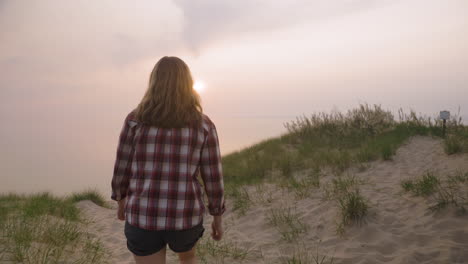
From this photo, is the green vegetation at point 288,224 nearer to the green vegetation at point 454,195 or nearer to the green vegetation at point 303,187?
the green vegetation at point 303,187

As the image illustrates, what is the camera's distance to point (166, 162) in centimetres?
166

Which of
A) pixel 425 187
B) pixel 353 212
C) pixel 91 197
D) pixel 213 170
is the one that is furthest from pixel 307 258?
pixel 91 197

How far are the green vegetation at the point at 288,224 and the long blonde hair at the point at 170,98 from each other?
8.46 feet

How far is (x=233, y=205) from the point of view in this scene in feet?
18.6

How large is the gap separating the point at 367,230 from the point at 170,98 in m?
2.96

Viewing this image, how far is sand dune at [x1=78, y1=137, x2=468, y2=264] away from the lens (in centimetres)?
313

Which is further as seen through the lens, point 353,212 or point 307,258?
point 353,212

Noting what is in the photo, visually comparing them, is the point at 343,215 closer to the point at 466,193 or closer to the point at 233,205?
the point at 466,193

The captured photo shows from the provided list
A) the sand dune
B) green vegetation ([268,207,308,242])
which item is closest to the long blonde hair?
the sand dune

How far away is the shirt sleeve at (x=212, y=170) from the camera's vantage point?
1.78m

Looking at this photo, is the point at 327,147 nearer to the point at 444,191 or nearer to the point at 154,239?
the point at 444,191

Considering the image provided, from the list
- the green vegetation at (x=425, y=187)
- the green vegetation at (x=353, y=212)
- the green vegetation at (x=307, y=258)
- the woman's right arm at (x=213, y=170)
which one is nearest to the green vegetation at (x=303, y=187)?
the green vegetation at (x=353, y=212)

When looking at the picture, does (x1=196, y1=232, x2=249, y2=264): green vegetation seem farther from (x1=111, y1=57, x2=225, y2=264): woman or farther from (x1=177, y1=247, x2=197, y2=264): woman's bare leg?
(x1=111, y1=57, x2=225, y2=264): woman

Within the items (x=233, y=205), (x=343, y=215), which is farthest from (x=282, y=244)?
(x=233, y=205)
